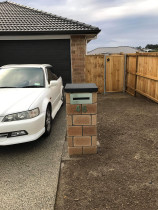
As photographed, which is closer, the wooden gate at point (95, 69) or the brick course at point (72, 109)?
the brick course at point (72, 109)

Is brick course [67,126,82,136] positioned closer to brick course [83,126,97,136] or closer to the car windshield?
brick course [83,126,97,136]

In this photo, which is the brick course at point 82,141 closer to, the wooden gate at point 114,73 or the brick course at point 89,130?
the brick course at point 89,130

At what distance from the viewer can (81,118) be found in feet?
11.5

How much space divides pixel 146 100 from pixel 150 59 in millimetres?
1671

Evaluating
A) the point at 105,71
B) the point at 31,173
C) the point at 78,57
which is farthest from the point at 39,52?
the point at 31,173

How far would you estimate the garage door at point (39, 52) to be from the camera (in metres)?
9.45

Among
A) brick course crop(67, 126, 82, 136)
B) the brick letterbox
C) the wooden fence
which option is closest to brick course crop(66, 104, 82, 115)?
the brick letterbox

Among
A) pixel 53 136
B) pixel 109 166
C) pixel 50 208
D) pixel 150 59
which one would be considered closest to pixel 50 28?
pixel 150 59

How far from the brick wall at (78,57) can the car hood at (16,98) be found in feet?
17.7

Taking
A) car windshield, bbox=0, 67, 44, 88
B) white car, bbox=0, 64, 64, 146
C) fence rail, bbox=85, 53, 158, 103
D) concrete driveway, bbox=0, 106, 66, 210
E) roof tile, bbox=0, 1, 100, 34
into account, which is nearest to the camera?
concrete driveway, bbox=0, 106, 66, 210

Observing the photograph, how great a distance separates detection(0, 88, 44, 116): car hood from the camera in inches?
139

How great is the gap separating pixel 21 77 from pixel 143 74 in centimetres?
502

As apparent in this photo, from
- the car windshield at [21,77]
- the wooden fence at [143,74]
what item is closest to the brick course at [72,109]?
the car windshield at [21,77]

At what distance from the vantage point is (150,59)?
732cm
